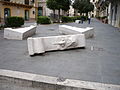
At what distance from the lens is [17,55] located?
577 cm

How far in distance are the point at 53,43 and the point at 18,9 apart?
84.4ft

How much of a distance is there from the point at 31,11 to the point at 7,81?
32.7 m

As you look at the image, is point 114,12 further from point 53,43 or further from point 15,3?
point 53,43

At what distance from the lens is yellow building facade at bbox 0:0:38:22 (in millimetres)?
25594

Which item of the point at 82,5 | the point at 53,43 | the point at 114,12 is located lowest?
the point at 53,43

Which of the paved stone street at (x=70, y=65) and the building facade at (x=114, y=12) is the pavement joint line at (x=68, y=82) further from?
the building facade at (x=114, y=12)

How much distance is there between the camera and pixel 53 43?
20.0 feet

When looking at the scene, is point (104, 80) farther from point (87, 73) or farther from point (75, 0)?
point (75, 0)

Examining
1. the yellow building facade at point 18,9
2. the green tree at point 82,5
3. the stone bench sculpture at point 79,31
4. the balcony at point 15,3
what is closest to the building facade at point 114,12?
the stone bench sculpture at point 79,31

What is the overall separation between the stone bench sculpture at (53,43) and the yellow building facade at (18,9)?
20.2m

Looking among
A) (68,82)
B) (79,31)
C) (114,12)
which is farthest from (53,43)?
(114,12)

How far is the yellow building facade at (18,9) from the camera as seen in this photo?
2559 centimetres

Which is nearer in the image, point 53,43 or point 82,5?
point 53,43

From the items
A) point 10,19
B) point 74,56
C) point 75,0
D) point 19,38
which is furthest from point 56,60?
point 75,0
